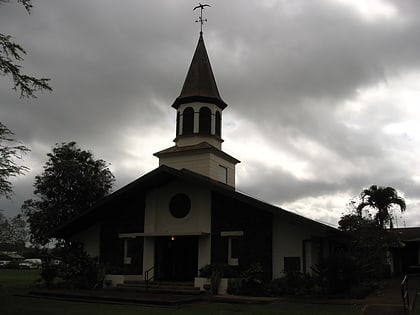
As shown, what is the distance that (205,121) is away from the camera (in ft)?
91.8

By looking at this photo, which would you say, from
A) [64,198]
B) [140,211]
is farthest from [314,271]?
[64,198]

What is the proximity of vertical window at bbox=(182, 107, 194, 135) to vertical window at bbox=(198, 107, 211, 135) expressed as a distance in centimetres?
51

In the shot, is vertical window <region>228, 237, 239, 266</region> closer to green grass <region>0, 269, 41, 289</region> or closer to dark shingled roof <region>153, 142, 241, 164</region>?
dark shingled roof <region>153, 142, 241, 164</region>

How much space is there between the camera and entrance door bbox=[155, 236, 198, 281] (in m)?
23.6

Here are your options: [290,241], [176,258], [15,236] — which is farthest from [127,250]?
[15,236]

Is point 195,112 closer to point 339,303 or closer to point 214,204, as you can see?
point 214,204

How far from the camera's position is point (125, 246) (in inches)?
976

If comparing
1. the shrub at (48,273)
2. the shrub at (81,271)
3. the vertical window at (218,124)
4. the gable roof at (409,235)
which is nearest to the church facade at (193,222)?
the vertical window at (218,124)

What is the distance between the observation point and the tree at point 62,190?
3117 centimetres

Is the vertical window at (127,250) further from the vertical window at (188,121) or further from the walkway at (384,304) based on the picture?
the walkway at (384,304)

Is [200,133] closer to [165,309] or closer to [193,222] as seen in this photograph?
[193,222]

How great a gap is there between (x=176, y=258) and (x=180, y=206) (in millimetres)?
2543

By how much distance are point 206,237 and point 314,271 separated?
209 inches

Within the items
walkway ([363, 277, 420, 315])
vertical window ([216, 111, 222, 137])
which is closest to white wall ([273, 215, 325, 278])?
walkway ([363, 277, 420, 315])
